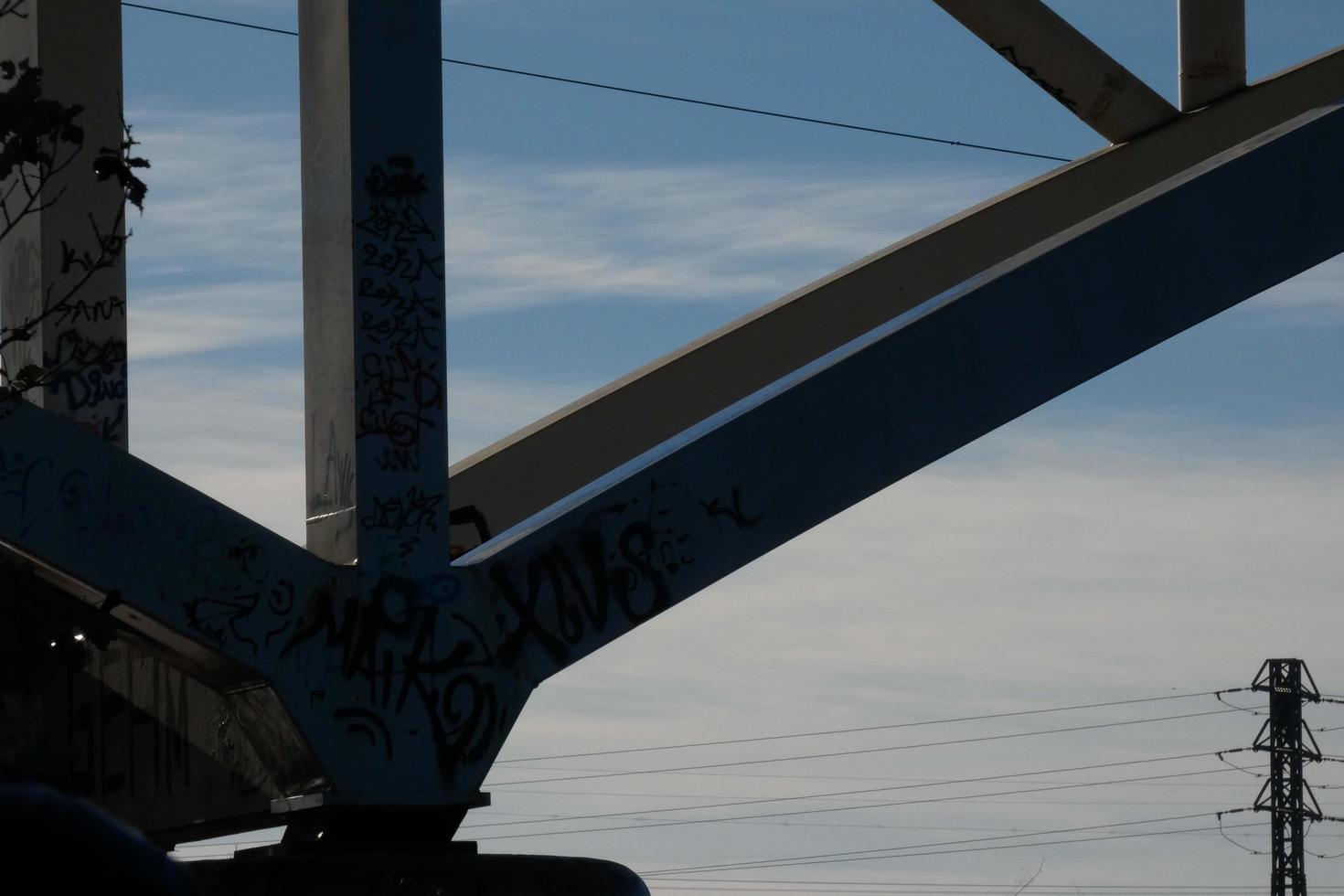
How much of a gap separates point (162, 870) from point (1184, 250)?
22.4ft

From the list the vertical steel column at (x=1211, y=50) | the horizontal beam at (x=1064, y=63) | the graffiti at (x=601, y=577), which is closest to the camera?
the graffiti at (x=601, y=577)

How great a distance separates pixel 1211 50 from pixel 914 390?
16.5ft

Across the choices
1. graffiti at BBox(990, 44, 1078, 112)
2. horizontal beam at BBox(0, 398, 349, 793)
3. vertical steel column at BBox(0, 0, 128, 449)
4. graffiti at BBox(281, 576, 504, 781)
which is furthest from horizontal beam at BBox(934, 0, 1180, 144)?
horizontal beam at BBox(0, 398, 349, 793)

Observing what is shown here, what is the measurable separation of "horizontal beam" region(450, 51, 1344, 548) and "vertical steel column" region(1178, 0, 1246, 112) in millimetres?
114

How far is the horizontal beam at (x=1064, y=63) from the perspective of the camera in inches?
463

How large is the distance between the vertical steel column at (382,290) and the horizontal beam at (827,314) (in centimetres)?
275

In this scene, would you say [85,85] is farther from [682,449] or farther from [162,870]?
[162,870]

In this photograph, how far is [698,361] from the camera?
1079 centimetres

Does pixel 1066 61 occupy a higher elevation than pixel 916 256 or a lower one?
higher

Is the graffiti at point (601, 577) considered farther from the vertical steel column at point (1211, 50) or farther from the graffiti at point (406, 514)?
the vertical steel column at point (1211, 50)

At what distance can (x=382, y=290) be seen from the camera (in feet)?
23.3

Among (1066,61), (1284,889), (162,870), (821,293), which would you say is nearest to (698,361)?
(821,293)

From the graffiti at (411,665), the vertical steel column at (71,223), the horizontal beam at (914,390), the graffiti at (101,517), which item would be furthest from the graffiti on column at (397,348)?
the vertical steel column at (71,223)

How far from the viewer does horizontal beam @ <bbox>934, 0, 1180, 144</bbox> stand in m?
11.8
